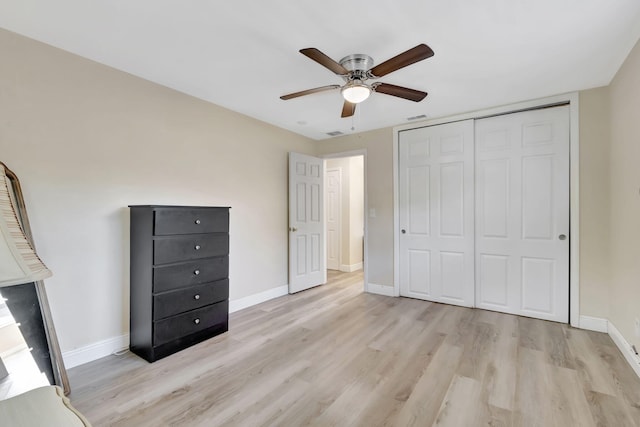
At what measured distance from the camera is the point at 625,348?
2.32m

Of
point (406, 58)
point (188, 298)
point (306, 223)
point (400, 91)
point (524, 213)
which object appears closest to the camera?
point (406, 58)

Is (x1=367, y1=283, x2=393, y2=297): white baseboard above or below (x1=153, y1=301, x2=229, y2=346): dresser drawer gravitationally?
below

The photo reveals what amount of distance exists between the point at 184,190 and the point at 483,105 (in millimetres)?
3363

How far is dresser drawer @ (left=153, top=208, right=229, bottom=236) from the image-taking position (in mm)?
2382

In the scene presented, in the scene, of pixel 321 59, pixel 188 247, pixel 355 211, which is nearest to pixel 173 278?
pixel 188 247

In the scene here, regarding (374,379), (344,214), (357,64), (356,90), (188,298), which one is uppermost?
(357,64)

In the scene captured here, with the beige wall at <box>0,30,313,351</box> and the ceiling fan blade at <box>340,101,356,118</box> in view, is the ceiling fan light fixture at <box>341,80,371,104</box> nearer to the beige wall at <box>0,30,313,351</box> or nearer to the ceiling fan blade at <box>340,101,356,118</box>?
the ceiling fan blade at <box>340,101,356,118</box>

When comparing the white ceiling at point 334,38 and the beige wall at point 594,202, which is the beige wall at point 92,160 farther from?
the beige wall at point 594,202

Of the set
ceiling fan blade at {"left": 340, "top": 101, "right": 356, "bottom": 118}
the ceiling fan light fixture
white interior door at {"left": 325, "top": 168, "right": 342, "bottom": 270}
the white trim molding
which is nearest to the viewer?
the ceiling fan light fixture

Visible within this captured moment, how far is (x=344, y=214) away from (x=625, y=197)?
4.11 metres

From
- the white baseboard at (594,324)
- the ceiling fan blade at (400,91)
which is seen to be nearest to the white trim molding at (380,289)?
the white baseboard at (594,324)

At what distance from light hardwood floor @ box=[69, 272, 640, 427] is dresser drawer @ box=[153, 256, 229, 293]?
566 mm

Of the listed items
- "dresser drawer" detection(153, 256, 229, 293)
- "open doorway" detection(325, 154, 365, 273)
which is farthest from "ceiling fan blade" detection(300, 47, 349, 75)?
"open doorway" detection(325, 154, 365, 273)

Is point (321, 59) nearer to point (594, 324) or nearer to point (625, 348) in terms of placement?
point (625, 348)
